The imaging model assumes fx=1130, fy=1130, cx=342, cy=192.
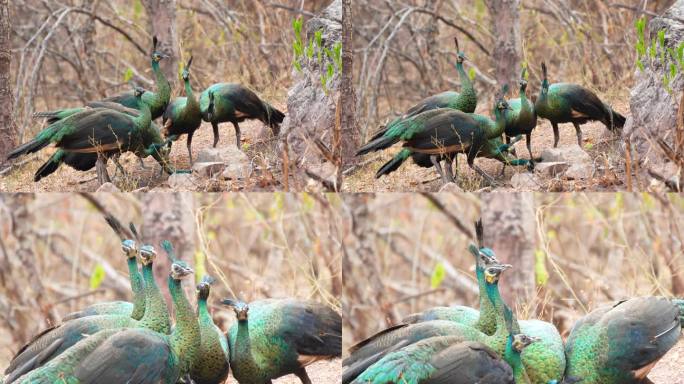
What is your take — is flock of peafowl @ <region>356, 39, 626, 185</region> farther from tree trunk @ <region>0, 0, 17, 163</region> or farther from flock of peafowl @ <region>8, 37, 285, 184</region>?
tree trunk @ <region>0, 0, 17, 163</region>

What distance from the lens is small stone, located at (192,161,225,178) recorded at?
7.39 m

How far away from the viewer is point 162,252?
8.47 m

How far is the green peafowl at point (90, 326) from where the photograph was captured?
625cm

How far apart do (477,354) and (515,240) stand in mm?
2934

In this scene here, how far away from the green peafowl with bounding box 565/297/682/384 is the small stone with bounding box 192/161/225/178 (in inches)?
99.0

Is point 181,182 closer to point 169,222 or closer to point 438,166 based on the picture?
point 169,222

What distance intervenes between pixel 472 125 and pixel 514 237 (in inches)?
68.3

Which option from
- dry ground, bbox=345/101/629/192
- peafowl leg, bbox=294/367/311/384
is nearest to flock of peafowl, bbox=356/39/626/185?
dry ground, bbox=345/101/629/192

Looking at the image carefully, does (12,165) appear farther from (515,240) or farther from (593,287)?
(593,287)

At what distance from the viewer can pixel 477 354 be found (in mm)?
5789

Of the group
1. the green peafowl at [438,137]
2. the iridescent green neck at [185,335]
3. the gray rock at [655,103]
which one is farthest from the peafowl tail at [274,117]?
the gray rock at [655,103]

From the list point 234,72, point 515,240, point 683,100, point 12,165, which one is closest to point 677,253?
point 515,240

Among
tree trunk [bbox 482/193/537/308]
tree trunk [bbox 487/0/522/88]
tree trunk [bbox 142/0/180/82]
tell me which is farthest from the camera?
tree trunk [bbox 487/0/522/88]

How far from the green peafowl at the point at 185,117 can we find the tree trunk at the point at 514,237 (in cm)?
237
